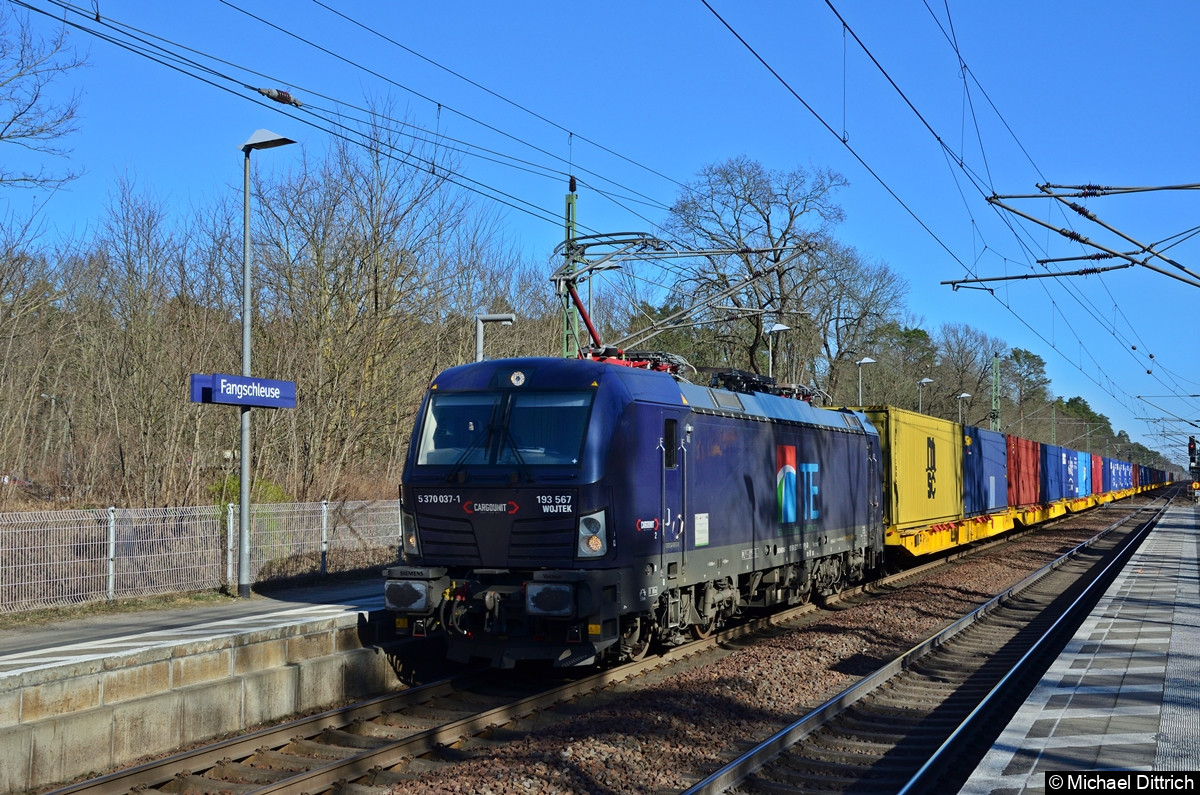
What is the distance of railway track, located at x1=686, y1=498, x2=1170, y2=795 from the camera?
26.6 feet

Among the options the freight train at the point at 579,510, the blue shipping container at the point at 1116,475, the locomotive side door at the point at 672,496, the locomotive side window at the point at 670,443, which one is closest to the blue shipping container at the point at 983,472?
the freight train at the point at 579,510

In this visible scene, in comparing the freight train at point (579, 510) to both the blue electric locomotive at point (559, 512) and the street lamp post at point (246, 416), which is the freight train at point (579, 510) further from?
the street lamp post at point (246, 416)

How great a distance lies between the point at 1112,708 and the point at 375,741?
6.47 meters

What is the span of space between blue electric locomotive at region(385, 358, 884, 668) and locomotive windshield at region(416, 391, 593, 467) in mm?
14

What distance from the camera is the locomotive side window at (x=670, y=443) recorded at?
38.2ft

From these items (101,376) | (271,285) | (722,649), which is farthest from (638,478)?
(271,285)

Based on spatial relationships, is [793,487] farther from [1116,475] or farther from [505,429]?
[1116,475]

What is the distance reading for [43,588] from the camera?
560 inches

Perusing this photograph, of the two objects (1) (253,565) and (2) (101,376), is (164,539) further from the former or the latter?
(2) (101,376)

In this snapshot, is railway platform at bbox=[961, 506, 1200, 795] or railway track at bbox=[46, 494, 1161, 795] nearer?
railway platform at bbox=[961, 506, 1200, 795]

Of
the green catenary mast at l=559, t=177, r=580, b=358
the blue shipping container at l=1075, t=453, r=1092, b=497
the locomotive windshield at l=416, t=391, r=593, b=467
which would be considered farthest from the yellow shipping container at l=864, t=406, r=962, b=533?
the blue shipping container at l=1075, t=453, r=1092, b=497

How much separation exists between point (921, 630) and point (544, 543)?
7620 millimetres

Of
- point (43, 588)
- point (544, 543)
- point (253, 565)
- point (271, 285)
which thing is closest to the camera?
point (544, 543)

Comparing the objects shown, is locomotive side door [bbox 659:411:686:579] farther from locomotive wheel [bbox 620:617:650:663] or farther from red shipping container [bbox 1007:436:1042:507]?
red shipping container [bbox 1007:436:1042:507]
